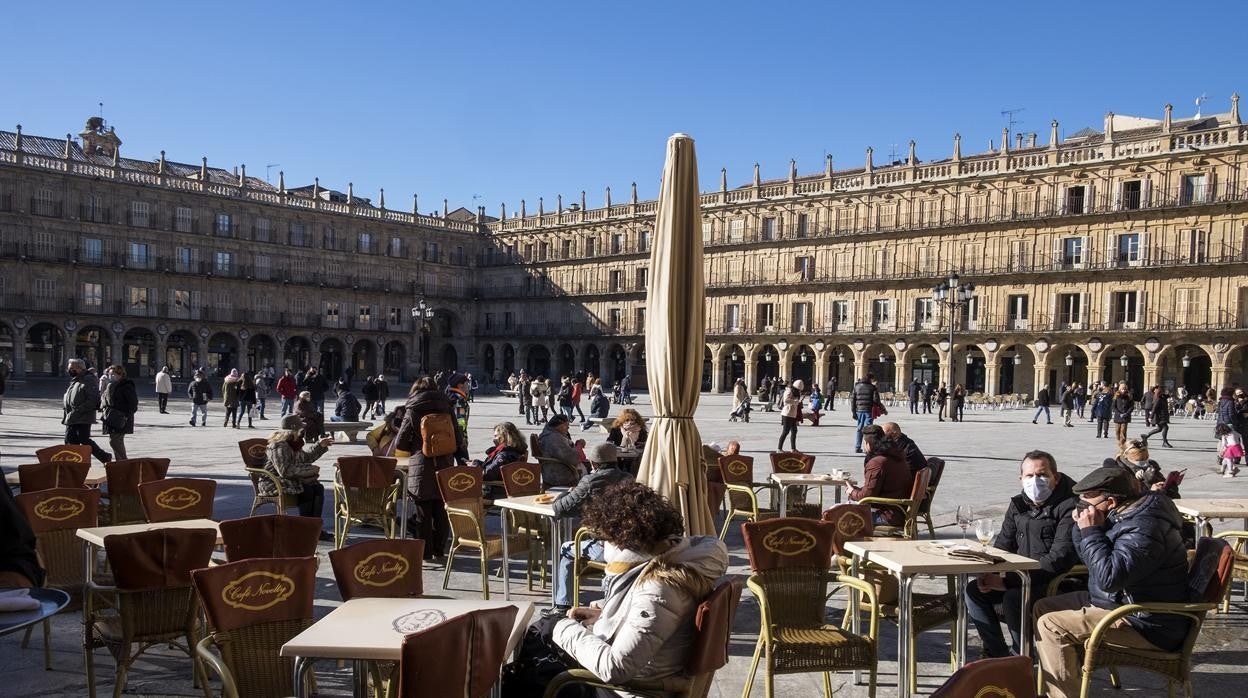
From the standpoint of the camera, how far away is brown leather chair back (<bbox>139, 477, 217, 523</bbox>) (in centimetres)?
488

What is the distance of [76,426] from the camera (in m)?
9.45

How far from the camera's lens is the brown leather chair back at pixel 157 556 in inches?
138

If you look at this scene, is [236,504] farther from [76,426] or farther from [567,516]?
[567,516]

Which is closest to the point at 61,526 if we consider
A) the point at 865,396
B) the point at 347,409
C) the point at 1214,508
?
the point at 1214,508

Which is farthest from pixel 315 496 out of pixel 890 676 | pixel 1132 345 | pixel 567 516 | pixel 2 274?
pixel 2 274

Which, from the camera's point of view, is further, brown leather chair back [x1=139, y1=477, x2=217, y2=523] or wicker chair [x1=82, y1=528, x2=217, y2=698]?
brown leather chair back [x1=139, y1=477, x2=217, y2=523]

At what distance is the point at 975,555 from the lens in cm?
418

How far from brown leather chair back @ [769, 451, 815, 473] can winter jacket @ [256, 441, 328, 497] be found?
3872 millimetres

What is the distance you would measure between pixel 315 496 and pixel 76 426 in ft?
13.2

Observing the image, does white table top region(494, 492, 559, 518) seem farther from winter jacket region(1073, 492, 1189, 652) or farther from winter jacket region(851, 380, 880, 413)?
winter jacket region(851, 380, 880, 413)

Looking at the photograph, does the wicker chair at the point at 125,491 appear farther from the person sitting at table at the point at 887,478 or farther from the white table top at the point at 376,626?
the person sitting at table at the point at 887,478

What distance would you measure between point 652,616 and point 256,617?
1.35 meters

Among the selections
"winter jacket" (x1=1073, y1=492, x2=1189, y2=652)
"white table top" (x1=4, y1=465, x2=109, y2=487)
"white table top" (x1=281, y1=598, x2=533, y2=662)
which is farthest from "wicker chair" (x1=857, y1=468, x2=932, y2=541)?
"white table top" (x1=4, y1=465, x2=109, y2=487)

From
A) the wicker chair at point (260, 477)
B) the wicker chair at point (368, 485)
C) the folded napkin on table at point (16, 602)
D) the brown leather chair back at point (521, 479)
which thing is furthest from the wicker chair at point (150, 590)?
the wicker chair at point (260, 477)
